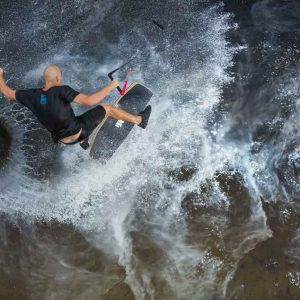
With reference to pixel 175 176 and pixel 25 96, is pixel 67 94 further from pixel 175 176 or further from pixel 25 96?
pixel 175 176

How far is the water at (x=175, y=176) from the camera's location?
5.37m

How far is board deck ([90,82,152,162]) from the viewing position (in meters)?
5.78

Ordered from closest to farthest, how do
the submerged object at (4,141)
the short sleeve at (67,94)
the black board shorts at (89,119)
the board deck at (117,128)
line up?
the short sleeve at (67,94), the black board shorts at (89,119), the board deck at (117,128), the submerged object at (4,141)

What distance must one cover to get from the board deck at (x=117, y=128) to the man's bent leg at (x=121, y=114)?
1.05ft

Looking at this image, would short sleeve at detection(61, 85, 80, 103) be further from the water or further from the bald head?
the water

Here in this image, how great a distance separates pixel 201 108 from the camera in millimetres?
6000

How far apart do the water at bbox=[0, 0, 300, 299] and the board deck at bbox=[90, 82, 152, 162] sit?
16cm

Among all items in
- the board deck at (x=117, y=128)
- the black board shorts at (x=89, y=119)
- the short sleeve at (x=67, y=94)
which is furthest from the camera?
the board deck at (x=117, y=128)

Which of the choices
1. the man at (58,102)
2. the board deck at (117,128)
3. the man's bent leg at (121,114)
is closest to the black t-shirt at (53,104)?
the man at (58,102)

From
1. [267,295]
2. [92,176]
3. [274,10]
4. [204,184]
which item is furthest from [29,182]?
[274,10]

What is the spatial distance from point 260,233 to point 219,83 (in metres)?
2.30

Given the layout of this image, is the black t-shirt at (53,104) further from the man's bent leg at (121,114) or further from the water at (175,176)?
the water at (175,176)

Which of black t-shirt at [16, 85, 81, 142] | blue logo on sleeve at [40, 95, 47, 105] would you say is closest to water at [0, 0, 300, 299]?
black t-shirt at [16, 85, 81, 142]

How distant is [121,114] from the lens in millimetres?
5453
